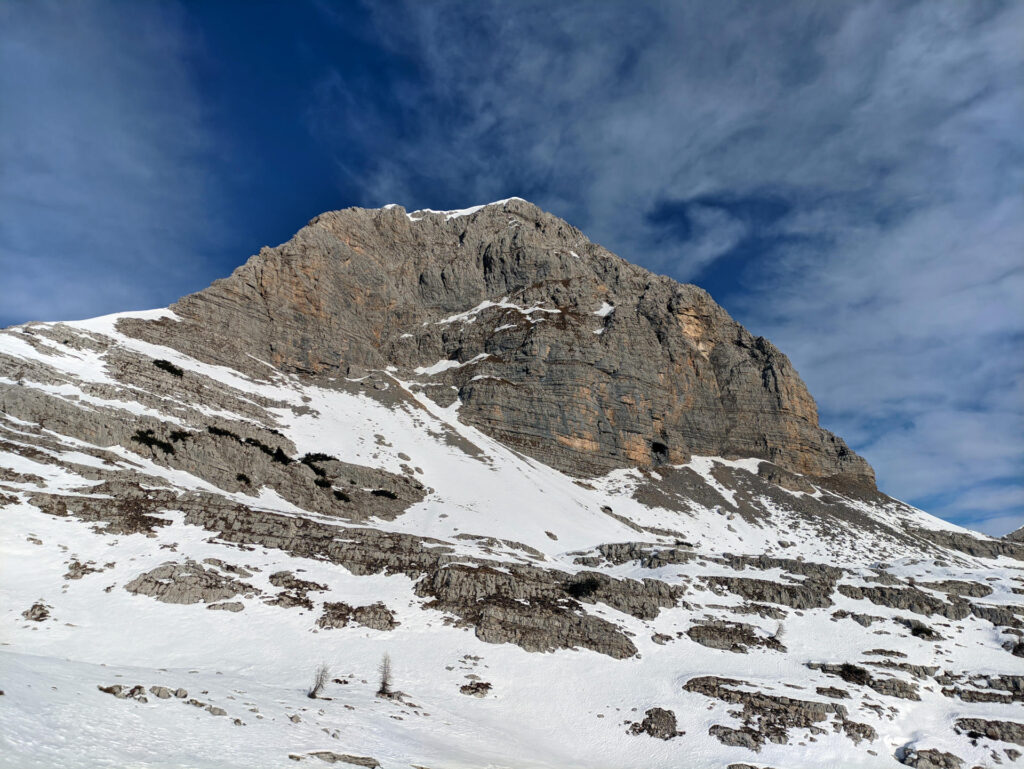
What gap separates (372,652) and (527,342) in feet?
298

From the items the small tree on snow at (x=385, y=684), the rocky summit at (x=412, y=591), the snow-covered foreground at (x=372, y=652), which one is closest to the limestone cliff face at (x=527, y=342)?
the rocky summit at (x=412, y=591)

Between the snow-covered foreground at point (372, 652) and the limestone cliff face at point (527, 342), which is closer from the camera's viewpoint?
the snow-covered foreground at point (372, 652)

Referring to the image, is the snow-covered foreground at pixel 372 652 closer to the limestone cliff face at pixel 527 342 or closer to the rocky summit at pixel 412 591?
the rocky summit at pixel 412 591

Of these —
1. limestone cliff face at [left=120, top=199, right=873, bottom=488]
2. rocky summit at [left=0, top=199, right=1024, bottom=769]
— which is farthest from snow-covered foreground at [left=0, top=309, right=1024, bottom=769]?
limestone cliff face at [left=120, top=199, right=873, bottom=488]

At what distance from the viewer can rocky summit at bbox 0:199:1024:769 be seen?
20719 mm

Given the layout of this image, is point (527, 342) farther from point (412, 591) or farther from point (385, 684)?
point (385, 684)

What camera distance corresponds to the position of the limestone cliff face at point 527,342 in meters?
104

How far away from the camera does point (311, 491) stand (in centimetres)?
5744

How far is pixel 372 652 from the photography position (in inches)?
1141

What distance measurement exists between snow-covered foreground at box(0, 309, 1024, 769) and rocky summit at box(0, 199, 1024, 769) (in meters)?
0.17

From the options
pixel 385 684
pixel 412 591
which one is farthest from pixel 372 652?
pixel 412 591

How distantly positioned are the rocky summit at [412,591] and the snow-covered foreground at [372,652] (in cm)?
17

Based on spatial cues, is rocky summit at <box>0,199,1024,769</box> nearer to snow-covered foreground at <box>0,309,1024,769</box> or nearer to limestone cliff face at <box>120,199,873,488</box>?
snow-covered foreground at <box>0,309,1024,769</box>

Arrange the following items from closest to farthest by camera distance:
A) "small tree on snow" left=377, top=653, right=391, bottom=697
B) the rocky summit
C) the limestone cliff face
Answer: the rocky summit, "small tree on snow" left=377, top=653, right=391, bottom=697, the limestone cliff face
